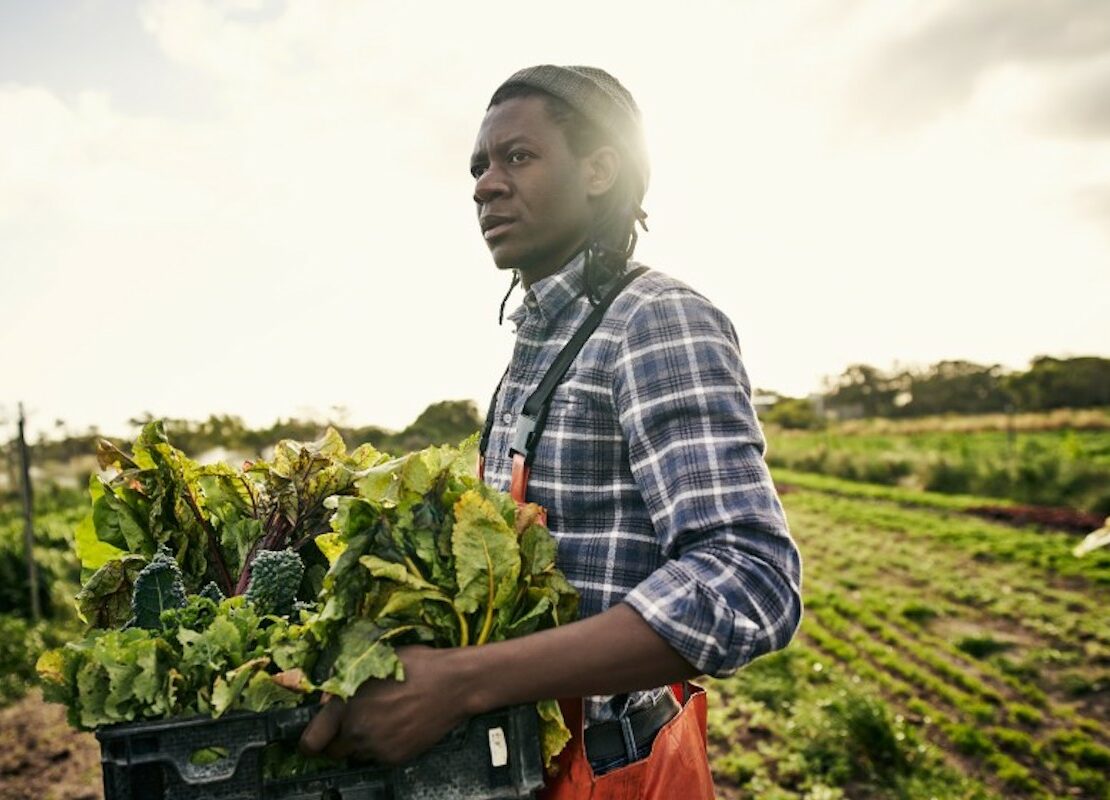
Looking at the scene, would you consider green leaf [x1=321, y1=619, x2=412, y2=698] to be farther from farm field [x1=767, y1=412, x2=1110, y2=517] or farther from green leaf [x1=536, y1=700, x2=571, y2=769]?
farm field [x1=767, y1=412, x2=1110, y2=517]

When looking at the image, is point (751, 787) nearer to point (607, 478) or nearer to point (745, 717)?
point (745, 717)

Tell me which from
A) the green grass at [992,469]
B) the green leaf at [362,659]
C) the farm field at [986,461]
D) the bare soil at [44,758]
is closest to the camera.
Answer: the green leaf at [362,659]

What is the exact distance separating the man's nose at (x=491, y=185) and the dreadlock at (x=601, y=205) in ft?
0.56

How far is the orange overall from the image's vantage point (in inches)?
56.2

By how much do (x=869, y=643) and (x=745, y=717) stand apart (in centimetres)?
219

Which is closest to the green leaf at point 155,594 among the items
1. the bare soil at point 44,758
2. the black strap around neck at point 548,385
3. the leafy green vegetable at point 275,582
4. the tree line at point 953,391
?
the leafy green vegetable at point 275,582

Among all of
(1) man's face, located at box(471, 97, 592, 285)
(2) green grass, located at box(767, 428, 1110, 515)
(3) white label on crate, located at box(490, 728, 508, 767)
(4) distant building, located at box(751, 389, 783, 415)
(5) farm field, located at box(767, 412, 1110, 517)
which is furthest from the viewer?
(4) distant building, located at box(751, 389, 783, 415)

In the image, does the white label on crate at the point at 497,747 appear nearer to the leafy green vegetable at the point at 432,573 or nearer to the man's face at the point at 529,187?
the leafy green vegetable at the point at 432,573

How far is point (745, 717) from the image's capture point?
6039 mm

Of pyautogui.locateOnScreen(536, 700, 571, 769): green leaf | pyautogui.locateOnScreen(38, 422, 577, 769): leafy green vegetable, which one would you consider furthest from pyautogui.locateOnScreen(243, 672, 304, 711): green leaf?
pyautogui.locateOnScreen(536, 700, 571, 769): green leaf

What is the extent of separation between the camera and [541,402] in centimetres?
157

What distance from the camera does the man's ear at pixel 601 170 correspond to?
5.85 feet

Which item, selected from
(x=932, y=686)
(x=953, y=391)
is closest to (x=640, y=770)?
(x=932, y=686)

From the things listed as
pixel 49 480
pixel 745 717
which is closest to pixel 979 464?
pixel 745 717
